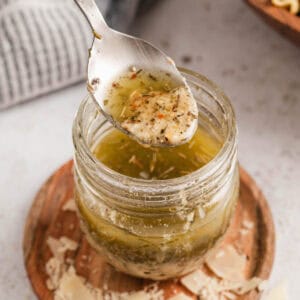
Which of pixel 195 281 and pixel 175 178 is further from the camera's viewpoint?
pixel 195 281

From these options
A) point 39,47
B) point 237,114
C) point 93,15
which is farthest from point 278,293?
point 39,47

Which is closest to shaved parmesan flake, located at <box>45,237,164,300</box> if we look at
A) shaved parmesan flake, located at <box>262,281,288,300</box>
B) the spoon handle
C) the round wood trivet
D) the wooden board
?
the round wood trivet

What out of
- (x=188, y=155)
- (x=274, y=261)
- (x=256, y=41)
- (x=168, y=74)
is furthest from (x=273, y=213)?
(x=256, y=41)

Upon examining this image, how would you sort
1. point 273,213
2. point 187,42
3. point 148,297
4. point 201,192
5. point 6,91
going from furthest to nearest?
point 187,42 < point 6,91 < point 273,213 < point 148,297 < point 201,192

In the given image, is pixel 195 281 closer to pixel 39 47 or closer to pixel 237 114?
pixel 237 114

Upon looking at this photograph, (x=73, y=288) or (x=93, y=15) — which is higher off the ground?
(x=93, y=15)

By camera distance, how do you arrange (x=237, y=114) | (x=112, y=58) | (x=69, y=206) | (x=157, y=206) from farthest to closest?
(x=237, y=114), (x=69, y=206), (x=112, y=58), (x=157, y=206)

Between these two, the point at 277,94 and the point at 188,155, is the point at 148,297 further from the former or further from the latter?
the point at 277,94

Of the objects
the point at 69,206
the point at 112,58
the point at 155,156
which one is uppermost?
the point at 112,58
